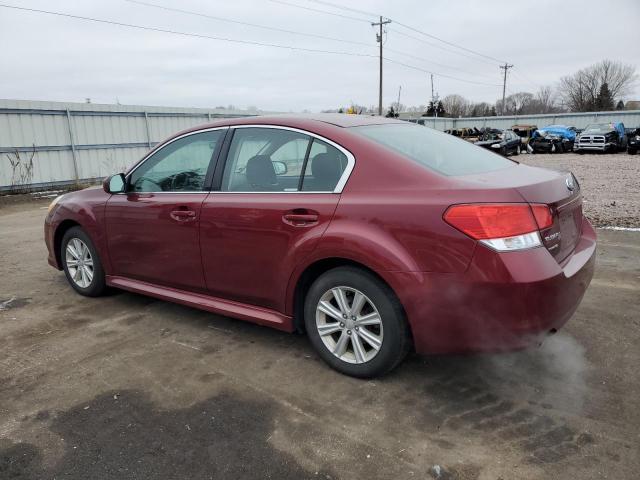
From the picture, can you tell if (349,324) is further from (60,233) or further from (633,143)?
(633,143)

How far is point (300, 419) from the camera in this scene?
9.26 ft

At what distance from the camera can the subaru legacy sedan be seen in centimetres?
266

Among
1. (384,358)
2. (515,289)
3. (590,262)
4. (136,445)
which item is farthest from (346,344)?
(590,262)

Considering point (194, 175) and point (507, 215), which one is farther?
point (194, 175)

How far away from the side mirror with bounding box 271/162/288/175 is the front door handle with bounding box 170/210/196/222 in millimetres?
721

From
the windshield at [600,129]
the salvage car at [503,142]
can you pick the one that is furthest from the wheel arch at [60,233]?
the windshield at [600,129]

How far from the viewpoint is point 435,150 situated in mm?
3379

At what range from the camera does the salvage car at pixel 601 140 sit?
1029 inches

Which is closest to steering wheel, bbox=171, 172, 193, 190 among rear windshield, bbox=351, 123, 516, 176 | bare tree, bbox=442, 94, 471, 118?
rear windshield, bbox=351, 123, 516, 176

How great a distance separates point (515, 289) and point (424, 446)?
2.97ft

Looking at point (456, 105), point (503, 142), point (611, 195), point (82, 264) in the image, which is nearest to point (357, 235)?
point (82, 264)

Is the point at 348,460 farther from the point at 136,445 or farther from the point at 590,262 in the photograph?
the point at 590,262

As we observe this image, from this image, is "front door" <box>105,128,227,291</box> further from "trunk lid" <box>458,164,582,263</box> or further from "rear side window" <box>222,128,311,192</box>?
"trunk lid" <box>458,164,582,263</box>

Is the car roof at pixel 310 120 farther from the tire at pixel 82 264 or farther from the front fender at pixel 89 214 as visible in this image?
the tire at pixel 82 264
